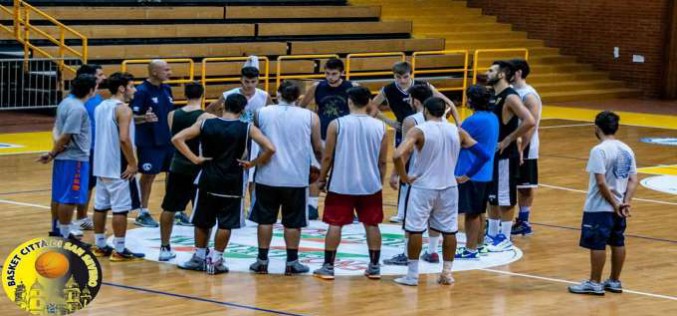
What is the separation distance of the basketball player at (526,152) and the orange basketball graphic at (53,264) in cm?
641

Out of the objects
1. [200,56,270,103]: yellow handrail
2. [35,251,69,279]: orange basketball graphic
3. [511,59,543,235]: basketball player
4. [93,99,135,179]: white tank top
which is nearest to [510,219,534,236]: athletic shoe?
[511,59,543,235]: basketball player

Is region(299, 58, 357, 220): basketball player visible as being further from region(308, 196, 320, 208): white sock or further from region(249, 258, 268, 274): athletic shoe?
region(249, 258, 268, 274): athletic shoe

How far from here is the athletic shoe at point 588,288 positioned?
39.0 ft

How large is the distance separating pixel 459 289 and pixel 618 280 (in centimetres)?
140

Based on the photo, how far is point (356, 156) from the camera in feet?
39.5

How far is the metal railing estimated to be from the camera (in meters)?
24.4

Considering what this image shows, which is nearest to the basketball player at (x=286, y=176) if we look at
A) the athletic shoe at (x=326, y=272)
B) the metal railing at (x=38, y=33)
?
the athletic shoe at (x=326, y=272)

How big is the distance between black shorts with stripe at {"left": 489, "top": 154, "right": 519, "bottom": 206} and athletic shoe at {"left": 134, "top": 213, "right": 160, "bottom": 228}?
358 cm

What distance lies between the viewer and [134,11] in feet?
91.0

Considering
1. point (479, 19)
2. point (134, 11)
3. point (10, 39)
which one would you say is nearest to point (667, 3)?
point (479, 19)

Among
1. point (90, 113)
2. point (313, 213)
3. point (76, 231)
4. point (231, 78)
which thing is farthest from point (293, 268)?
point (231, 78)

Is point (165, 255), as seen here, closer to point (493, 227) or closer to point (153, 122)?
point (153, 122)

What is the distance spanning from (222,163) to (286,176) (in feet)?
1.87

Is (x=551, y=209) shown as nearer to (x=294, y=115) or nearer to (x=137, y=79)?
(x=294, y=115)
